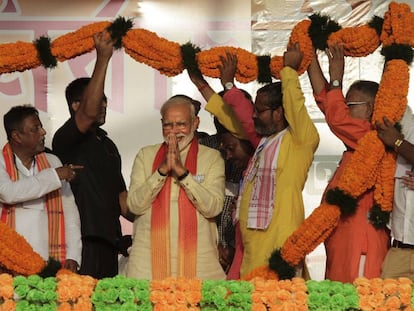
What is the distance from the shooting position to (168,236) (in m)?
5.24

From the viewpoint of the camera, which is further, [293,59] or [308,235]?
[293,59]

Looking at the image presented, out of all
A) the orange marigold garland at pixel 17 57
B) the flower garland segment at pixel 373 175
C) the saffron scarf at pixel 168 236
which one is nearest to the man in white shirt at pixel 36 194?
the orange marigold garland at pixel 17 57

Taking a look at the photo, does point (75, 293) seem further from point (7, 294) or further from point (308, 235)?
point (308, 235)

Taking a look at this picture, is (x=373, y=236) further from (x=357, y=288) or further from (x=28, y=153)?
(x=28, y=153)

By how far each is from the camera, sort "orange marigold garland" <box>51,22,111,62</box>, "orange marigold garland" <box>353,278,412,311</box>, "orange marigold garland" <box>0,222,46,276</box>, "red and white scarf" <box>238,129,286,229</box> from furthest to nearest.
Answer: "orange marigold garland" <box>51,22,111,62</box> → "red and white scarf" <box>238,129,286,229</box> → "orange marigold garland" <box>0,222,46,276</box> → "orange marigold garland" <box>353,278,412,311</box>

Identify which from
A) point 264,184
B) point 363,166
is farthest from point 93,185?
point 363,166

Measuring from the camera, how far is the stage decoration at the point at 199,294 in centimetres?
452

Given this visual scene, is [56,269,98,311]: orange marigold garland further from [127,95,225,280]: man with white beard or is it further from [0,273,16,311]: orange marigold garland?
[127,95,225,280]: man with white beard

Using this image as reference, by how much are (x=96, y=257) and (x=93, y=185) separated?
0.40m

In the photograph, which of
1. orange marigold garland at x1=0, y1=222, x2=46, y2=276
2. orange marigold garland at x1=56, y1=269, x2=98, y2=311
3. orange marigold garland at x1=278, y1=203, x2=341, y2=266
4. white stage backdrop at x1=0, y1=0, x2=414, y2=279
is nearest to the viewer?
orange marigold garland at x1=56, y1=269, x2=98, y2=311

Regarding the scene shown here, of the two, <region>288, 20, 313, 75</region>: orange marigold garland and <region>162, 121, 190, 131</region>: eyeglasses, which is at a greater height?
<region>288, 20, 313, 75</region>: orange marigold garland

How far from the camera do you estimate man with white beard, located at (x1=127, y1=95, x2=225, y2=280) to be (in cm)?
520

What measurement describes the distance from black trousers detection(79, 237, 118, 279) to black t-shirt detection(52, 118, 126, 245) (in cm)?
5

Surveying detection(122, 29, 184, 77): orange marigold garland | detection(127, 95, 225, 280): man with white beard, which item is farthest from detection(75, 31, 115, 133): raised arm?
detection(127, 95, 225, 280): man with white beard
